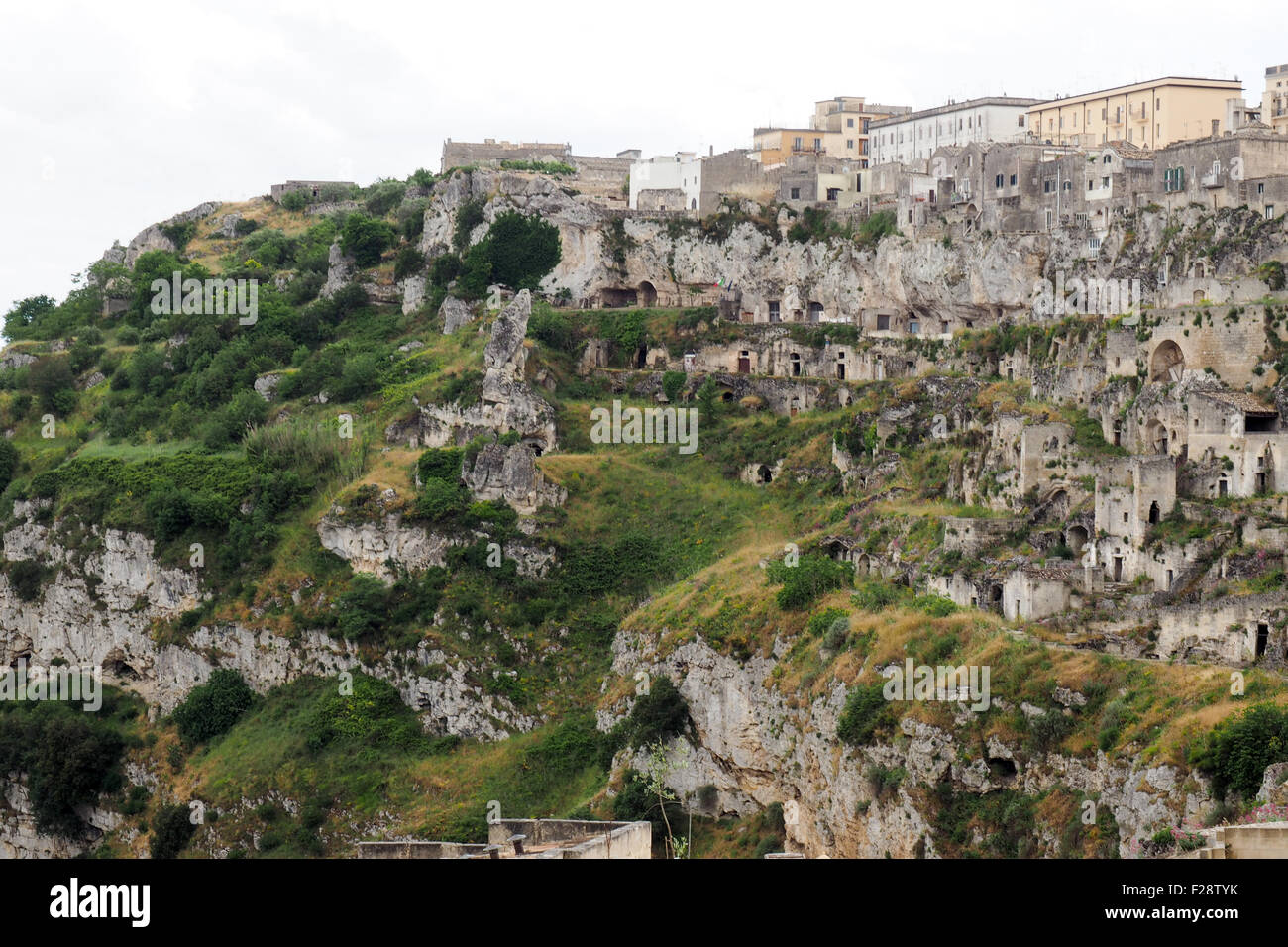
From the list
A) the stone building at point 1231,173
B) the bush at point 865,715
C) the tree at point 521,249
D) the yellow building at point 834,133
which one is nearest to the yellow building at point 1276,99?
the stone building at point 1231,173

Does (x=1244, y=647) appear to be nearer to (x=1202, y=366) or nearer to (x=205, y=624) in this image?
(x=1202, y=366)

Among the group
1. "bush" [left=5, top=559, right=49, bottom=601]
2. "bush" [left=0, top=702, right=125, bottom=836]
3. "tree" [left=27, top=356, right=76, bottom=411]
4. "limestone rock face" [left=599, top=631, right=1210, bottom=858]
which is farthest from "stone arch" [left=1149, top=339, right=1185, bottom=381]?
"tree" [left=27, top=356, right=76, bottom=411]

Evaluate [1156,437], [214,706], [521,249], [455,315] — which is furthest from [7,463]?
[1156,437]

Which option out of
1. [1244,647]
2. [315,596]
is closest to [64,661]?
[315,596]

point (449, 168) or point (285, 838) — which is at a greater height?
point (449, 168)

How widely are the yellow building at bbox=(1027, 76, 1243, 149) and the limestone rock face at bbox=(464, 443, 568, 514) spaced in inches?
1197

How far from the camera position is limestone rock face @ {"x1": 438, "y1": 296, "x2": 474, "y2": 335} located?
89.9 metres

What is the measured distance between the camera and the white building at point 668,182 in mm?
96062

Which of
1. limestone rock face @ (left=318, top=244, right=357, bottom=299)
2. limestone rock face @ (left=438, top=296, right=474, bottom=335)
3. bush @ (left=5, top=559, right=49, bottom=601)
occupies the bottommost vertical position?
bush @ (left=5, top=559, right=49, bottom=601)

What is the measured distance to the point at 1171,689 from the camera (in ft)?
150

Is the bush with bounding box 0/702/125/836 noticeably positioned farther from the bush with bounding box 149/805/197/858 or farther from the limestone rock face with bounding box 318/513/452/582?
the limestone rock face with bounding box 318/513/452/582
